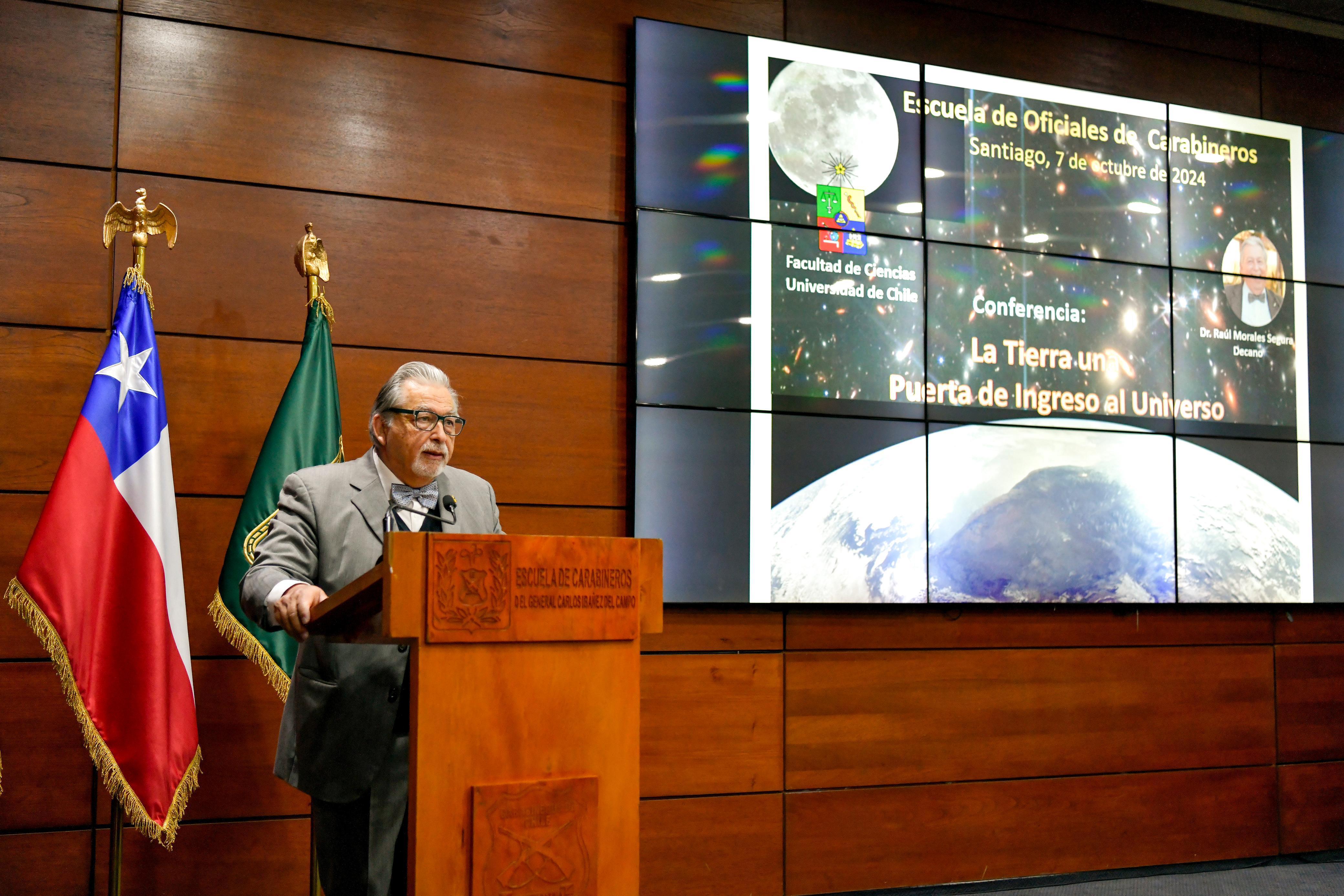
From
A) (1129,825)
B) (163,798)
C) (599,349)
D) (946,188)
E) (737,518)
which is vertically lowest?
(1129,825)

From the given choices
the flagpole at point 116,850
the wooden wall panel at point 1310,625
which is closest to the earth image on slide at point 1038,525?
the wooden wall panel at point 1310,625

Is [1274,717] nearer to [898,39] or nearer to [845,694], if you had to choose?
[845,694]

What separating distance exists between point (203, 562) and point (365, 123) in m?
1.48

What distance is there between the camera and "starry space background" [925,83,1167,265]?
4.05 m

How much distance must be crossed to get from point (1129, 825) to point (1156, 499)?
1236 mm

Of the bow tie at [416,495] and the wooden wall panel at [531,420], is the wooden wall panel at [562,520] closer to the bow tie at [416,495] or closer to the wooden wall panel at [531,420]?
the wooden wall panel at [531,420]

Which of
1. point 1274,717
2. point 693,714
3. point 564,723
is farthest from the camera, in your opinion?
point 1274,717

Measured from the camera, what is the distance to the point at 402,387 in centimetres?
226

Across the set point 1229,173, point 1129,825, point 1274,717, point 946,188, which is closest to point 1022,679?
point 1129,825

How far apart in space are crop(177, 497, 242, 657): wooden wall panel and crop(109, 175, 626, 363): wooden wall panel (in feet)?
1.79

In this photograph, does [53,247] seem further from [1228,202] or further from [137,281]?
[1228,202]

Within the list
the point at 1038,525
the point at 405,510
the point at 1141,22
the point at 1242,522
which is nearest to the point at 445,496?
the point at 405,510

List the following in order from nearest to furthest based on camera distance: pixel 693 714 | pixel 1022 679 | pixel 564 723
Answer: pixel 564 723
pixel 693 714
pixel 1022 679

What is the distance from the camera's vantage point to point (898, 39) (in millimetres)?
4098
